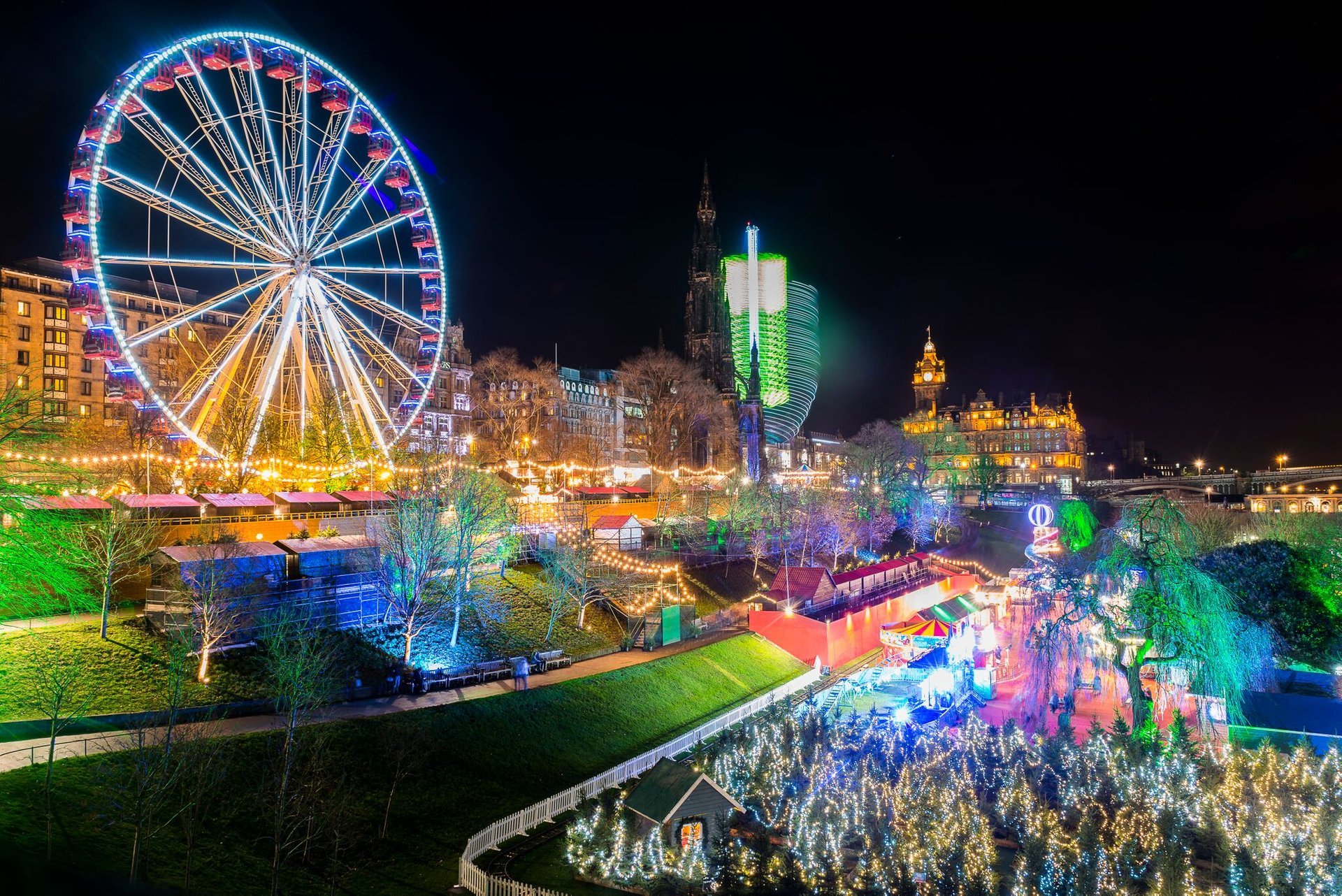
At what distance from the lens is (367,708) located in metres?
20.8

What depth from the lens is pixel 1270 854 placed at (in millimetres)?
15031

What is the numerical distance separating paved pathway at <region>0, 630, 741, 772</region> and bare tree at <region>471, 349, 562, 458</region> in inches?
1152

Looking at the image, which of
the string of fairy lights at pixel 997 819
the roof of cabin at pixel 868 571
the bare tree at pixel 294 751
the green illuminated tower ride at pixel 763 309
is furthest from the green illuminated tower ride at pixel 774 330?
the bare tree at pixel 294 751

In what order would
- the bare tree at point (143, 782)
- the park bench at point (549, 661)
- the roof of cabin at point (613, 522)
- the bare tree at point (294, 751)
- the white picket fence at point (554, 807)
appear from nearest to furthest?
the bare tree at point (143, 782) < the bare tree at point (294, 751) < the white picket fence at point (554, 807) < the park bench at point (549, 661) < the roof of cabin at point (613, 522)

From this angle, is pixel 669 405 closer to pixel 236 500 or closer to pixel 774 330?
pixel 236 500

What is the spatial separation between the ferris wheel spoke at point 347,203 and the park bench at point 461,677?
17787 millimetres

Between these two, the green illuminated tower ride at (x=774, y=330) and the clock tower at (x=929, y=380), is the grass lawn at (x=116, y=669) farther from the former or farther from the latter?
the clock tower at (x=929, y=380)

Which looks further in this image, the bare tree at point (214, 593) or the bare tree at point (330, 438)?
the bare tree at point (330, 438)

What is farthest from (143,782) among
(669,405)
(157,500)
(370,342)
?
(669,405)

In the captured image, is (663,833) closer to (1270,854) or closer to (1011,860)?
(1011,860)

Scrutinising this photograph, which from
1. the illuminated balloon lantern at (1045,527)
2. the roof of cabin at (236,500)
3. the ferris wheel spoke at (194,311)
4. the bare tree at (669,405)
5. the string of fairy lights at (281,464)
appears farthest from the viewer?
the bare tree at (669,405)

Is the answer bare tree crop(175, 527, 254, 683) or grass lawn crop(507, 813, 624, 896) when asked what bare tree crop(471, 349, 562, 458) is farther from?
grass lawn crop(507, 813, 624, 896)

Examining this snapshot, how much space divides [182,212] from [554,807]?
77.2 ft

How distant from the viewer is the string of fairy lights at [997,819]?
14.8m
